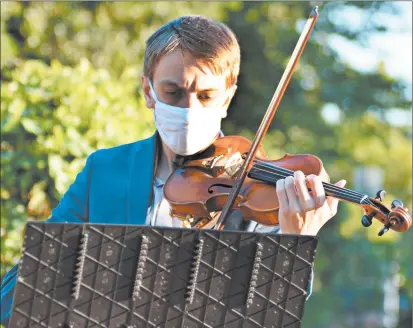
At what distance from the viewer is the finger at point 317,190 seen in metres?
2.38

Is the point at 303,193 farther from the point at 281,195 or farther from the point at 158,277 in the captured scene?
the point at 158,277

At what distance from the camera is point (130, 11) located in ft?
27.7

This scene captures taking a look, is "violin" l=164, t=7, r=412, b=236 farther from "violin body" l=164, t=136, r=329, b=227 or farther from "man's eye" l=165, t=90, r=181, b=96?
"man's eye" l=165, t=90, r=181, b=96

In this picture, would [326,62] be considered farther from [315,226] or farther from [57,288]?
[57,288]

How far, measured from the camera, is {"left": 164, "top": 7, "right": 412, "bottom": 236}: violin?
8.14ft

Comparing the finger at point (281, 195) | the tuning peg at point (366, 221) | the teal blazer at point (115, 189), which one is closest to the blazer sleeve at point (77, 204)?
the teal blazer at point (115, 189)

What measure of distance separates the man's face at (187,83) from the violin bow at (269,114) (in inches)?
6.0

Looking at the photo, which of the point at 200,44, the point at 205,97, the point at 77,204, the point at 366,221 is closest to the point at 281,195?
the point at 366,221

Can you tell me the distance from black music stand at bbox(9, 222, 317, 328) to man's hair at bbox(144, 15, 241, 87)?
850 millimetres

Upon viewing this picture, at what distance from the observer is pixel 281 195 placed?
94.9 inches

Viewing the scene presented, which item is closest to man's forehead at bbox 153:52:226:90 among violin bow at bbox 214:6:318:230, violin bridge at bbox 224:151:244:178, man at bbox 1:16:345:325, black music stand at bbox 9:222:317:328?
man at bbox 1:16:345:325

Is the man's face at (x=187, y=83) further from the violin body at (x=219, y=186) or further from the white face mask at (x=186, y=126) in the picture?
→ the violin body at (x=219, y=186)

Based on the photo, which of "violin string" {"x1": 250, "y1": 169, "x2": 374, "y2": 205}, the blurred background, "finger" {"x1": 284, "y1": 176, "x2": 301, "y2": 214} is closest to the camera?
"finger" {"x1": 284, "y1": 176, "x2": 301, "y2": 214}

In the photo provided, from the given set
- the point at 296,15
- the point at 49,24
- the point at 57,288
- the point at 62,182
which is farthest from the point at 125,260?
the point at 296,15
